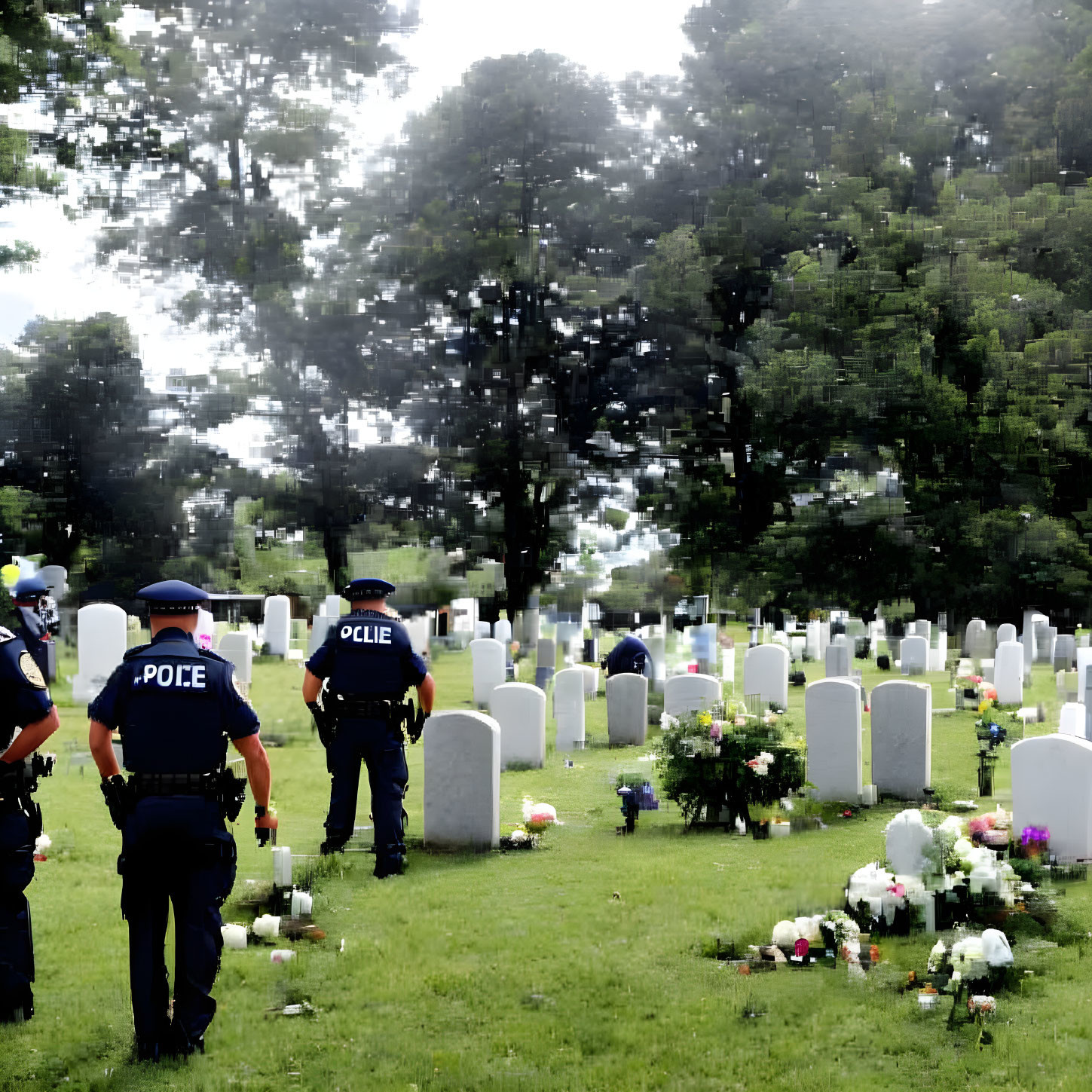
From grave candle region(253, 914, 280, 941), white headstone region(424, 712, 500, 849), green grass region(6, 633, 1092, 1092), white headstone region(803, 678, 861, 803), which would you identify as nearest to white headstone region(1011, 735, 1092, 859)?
green grass region(6, 633, 1092, 1092)

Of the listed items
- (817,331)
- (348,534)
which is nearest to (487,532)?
(348,534)

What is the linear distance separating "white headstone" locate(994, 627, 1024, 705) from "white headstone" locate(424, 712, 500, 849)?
472 inches

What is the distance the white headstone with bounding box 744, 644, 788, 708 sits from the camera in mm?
17781

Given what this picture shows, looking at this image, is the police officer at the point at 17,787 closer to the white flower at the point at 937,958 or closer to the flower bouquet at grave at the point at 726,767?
the white flower at the point at 937,958

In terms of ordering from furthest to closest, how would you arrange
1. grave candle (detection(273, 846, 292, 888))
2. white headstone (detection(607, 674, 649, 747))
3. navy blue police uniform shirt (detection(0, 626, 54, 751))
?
1. white headstone (detection(607, 674, 649, 747))
2. grave candle (detection(273, 846, 292, 888))
3. navy blue police uniform shirt (detection(0, 626, 54, 751))

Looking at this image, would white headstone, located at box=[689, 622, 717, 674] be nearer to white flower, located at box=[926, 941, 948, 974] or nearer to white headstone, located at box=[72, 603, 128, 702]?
white headstone, located at box=[72, 603, 128, 702]

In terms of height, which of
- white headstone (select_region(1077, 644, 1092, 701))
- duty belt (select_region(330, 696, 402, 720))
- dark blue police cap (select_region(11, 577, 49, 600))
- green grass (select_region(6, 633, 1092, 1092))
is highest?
dark blue police cap (select_region(11, 577, 49, 600))

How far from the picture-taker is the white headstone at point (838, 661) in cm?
2188

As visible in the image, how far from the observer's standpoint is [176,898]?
5.48 m

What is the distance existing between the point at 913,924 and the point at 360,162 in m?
28.6

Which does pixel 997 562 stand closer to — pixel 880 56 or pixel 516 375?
pixel 516 375

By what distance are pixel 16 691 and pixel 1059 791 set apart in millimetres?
7208

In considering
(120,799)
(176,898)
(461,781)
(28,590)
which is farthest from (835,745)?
(28,590)

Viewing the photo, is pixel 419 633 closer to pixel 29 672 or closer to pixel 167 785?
pixel 29 672
